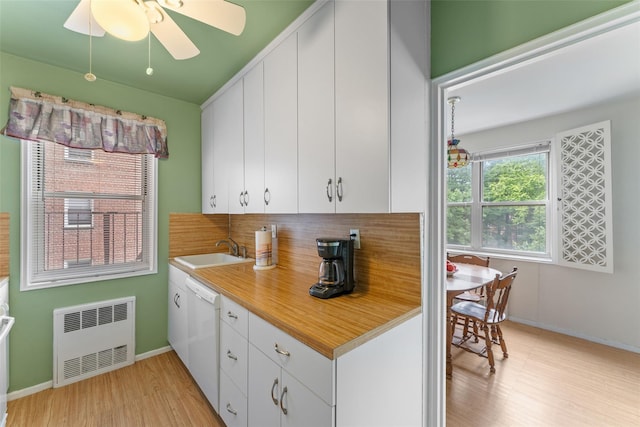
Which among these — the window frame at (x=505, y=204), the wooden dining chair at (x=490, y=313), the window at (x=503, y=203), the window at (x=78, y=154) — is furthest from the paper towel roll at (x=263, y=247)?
the window at (x=503, y=203)

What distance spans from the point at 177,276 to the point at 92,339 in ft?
2.66

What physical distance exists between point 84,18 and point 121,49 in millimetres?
729

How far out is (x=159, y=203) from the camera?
8.46 ft

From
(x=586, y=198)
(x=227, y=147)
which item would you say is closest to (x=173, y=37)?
(x=227, y=147)

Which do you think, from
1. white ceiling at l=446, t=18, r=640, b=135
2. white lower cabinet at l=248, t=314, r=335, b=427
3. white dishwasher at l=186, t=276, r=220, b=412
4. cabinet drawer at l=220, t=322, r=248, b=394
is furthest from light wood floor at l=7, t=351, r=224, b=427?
white ceiling at l=446, t=18, r=640, b=135

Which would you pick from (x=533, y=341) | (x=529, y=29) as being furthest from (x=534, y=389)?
(x=529, y=29)

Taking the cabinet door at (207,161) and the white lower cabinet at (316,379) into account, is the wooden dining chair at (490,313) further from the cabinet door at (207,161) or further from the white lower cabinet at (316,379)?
the cabinet door at (207,161)

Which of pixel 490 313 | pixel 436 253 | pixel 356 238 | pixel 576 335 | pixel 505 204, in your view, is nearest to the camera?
pixel 436 253

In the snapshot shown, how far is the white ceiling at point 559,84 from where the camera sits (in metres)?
1.93

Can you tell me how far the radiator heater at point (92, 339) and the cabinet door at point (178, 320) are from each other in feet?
0.99

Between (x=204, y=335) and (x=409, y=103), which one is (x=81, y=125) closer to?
(x=204, y=335)

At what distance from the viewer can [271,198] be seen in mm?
1833

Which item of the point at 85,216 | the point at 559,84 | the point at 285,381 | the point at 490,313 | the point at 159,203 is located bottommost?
the point at 490,313

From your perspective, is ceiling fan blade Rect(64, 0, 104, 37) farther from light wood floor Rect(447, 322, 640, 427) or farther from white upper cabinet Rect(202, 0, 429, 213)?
light wood floor Rect(447, 322, 640, 427)
